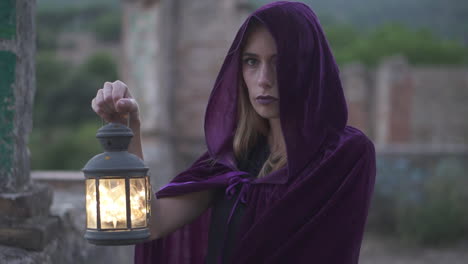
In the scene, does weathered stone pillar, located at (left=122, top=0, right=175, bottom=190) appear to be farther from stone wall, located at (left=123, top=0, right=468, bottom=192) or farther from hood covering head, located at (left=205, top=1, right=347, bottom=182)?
hood covering head, located at (left=205, top=1, right=347, bottom=182)

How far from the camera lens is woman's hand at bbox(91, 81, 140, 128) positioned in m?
1.73

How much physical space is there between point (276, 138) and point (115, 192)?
0.68 m

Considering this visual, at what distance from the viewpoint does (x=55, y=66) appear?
122ft

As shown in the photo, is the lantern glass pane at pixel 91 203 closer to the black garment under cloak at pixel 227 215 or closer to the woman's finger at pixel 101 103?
the woman's finger at pixel 101 103

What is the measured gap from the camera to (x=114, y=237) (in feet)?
5.33

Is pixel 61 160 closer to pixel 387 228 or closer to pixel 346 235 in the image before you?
pixel 387 228

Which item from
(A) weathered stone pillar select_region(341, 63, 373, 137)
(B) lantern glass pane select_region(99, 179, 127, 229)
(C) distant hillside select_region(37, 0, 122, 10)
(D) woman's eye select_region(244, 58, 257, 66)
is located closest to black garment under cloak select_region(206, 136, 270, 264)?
(D) woman's eye select_region(244, 58, 257, 66)

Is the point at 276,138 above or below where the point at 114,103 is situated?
below

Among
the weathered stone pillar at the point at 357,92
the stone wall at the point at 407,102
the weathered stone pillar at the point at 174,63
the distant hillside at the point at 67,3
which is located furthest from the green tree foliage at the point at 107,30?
the weathered stone pillar at the point at 174,63

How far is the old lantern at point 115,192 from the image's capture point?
164 centimetres

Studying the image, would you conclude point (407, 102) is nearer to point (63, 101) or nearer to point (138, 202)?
point (138, 202)

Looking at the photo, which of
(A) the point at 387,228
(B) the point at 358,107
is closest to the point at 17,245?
(A) the point at 387,228

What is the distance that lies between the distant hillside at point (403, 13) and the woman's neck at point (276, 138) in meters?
48.3

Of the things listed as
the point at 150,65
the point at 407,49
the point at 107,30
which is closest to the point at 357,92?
the point at 150,65
